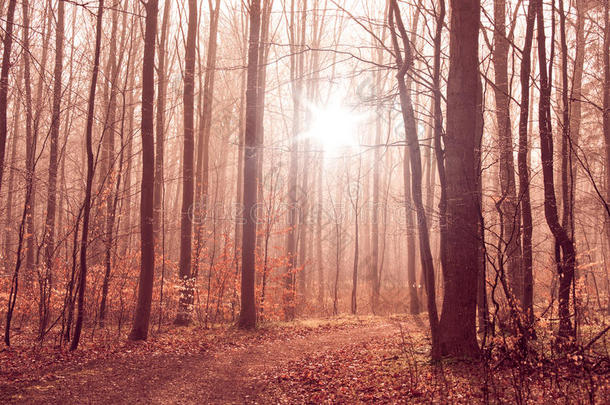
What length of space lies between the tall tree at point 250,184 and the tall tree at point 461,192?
5.24m

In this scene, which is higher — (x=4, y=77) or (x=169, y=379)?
(x=4, y=77)

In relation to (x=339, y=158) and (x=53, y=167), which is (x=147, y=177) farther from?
(x=339, y=158)

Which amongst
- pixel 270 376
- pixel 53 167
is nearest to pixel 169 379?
pixel 270 376

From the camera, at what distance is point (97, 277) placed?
10227 millimetres

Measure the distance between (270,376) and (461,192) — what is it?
4.00 meters

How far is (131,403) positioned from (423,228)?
14.9 feet

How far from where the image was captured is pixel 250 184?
10.9 meters

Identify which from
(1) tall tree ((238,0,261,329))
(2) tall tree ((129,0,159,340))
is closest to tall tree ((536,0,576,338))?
(1) tall tree ((238,0,261,329))

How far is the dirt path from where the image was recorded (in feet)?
18.2

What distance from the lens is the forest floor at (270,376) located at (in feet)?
16.1

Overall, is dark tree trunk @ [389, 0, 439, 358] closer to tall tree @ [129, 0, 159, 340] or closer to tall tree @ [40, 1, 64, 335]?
tall tree @ [129, 0, 159, 340]

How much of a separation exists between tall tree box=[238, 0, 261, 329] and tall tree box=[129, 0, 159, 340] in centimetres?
242

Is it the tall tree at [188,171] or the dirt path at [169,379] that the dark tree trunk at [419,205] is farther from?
the tall tree at [188,171]

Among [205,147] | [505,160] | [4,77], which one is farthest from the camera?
[205,147]
